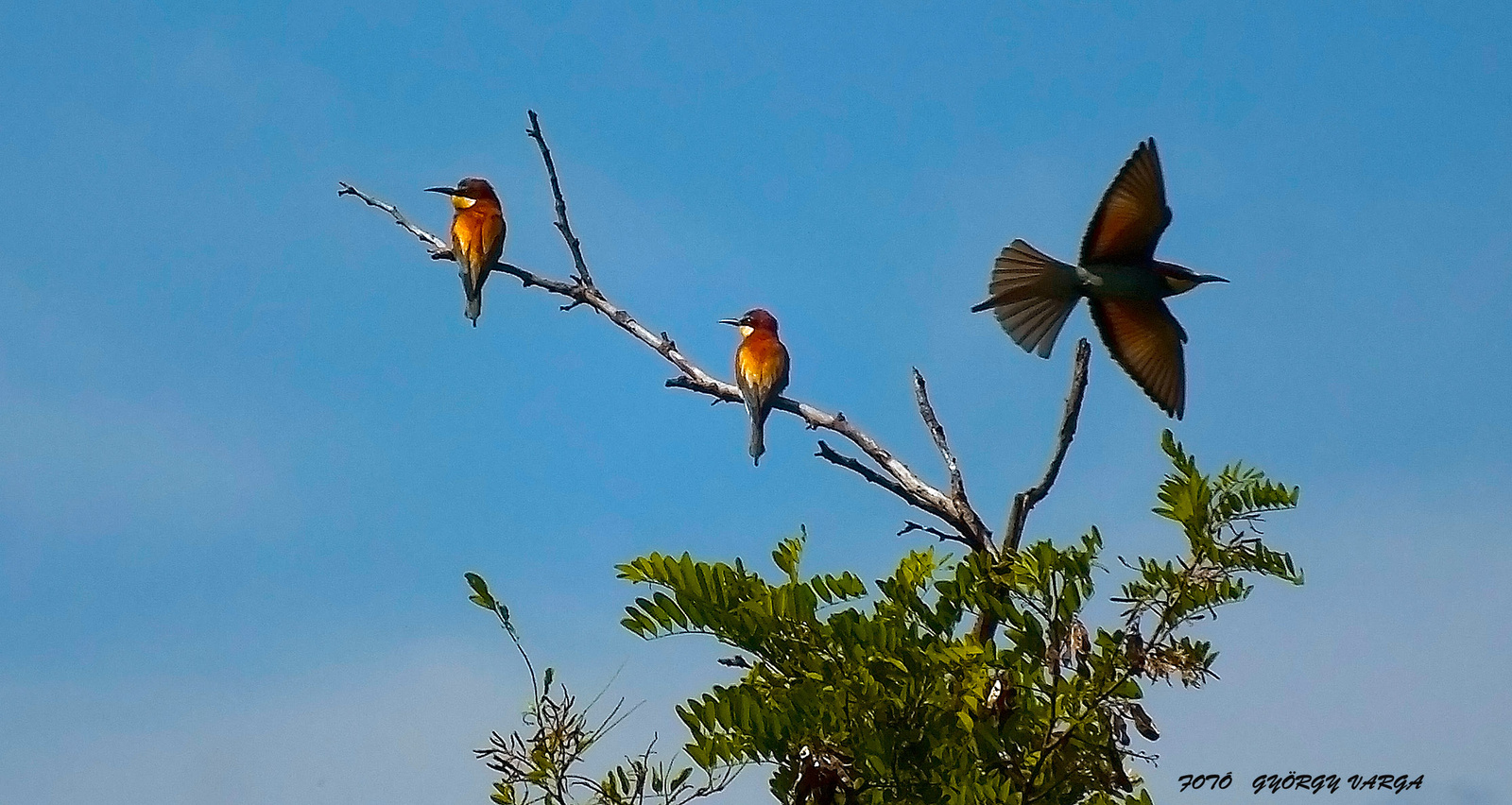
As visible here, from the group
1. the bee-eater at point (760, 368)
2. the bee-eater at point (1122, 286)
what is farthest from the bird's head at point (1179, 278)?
the bee-eater at point (760, 368)

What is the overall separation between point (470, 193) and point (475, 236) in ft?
1.31

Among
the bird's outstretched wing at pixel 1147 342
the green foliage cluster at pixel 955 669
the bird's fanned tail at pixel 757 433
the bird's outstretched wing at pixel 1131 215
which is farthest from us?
the bird's fanned tail at pixel 757 433

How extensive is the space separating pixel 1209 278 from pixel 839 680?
2041 millimetres

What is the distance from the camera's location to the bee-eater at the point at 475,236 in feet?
22.0

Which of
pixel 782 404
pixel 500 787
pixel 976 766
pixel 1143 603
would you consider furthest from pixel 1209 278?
pixel 500 787

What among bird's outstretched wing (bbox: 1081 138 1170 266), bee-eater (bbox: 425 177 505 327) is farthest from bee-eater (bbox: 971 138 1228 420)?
bee-eater (bbox: 425 177 505 327)

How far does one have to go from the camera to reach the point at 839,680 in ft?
8.20

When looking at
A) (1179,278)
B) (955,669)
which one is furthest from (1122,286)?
(955,669)

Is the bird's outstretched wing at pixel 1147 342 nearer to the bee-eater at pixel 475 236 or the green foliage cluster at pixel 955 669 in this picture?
the green foliage cluster at pixel 955 669

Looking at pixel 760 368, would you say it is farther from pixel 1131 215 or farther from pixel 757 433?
pixel 1131 215

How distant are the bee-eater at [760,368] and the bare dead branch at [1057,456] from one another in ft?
9.38

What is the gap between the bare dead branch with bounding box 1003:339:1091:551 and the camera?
2990 mm

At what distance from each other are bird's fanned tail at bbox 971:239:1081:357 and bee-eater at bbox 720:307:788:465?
6.93 feet

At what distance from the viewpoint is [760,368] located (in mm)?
6262
